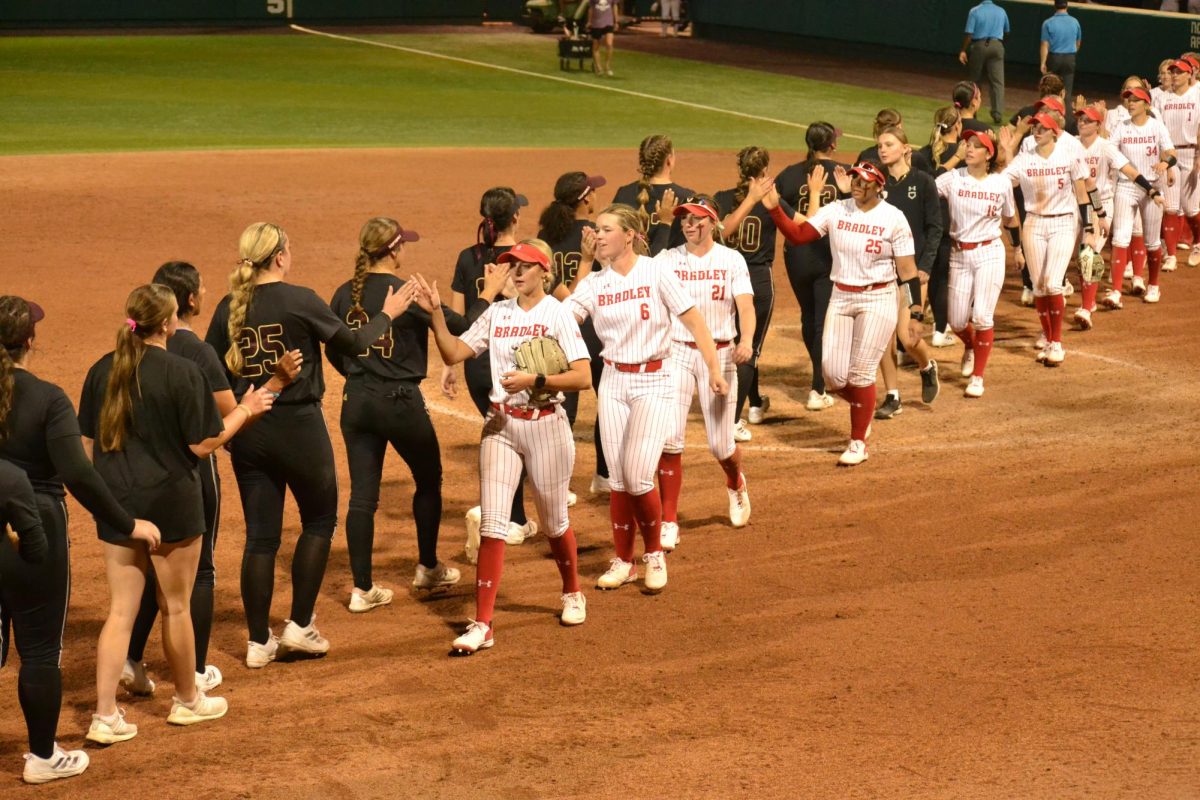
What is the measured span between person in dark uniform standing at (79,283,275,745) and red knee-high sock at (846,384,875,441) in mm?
5284

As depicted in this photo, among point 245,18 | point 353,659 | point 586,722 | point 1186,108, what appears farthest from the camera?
point 245,18

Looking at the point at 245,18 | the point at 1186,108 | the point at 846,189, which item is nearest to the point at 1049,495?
the point at 846,189

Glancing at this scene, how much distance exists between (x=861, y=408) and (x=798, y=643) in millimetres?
3397

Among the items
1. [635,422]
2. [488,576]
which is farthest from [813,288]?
[488,576]

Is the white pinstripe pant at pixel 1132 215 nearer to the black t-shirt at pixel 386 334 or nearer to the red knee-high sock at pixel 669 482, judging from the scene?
the red knee-high sock at pixel 669 482

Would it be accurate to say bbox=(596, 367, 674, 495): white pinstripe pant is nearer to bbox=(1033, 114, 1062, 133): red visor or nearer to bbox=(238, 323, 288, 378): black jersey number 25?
bbox=(238, 323, 288, 378): black jersey number 25

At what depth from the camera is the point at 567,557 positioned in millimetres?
7473

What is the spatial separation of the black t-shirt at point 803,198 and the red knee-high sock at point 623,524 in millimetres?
3884

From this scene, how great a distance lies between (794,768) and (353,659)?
7.67 ft

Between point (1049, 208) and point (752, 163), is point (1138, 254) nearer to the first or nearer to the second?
point (1049, 208)

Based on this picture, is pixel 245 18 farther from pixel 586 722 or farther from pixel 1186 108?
pixel 586 722

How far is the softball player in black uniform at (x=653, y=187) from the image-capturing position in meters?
9.48

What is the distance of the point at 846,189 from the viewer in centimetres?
1123

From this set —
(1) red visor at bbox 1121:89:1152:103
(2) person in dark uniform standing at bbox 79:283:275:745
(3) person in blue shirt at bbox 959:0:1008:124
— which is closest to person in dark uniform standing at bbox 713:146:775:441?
(2) person in dark uniform standing at bbox 79:283:275:745
